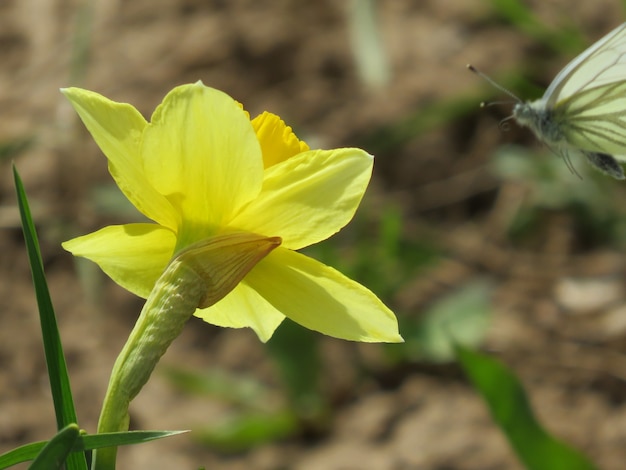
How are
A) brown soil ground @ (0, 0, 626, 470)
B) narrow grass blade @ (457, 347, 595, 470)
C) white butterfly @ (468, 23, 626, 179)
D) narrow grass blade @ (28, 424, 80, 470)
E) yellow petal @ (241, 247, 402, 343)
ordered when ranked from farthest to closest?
brown soil ground @ (0, 0, 626, 470), white butterfly @ (468, 23, 626, 179), narrow grass blade @ (457, 347, 595, 470), yellow petal @ (241, 247, 402, 343), narrow grass blade @ (28, 424, 80, 470)

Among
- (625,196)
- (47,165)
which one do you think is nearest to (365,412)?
(625,196)

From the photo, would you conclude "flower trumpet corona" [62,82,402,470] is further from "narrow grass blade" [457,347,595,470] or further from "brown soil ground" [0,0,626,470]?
"brown soil ground" [0,0,626,470]

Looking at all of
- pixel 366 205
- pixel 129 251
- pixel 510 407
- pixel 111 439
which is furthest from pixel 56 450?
pixel 366 205

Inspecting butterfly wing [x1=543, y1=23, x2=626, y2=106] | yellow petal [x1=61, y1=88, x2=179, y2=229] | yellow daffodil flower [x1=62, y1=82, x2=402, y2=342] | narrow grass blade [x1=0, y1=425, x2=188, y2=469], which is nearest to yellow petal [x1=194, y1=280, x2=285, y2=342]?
yellow daffodil flower [x1=62, y1=82, x2=402, y2=342]

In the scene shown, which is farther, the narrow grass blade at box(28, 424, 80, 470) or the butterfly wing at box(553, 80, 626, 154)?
the butterfly wing at box(553, 80, 626, 154)

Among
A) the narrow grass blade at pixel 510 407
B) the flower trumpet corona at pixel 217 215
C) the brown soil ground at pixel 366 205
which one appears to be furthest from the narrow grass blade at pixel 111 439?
the brown soil ground at pixel 366 205

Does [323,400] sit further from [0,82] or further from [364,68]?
[0,82]
